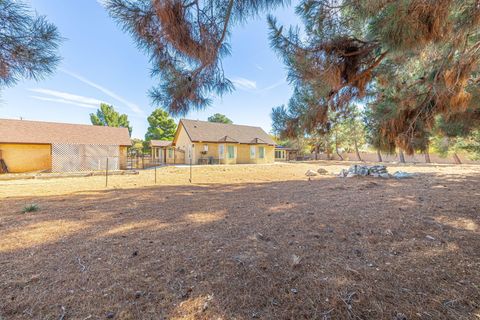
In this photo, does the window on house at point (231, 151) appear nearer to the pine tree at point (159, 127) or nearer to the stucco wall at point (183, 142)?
the stucco wall at point (183, 142)

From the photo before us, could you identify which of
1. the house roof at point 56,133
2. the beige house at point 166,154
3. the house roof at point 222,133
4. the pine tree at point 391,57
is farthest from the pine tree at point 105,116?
the pine tree at point 391,57

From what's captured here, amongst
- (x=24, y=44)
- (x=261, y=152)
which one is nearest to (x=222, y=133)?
(x=261, y=152)

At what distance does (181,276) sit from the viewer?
6.05ft

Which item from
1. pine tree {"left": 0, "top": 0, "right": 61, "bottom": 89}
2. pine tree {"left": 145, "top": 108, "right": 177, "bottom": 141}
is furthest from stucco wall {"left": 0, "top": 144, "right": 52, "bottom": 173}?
pine tree {"left": 145, "top": 108, "right": 177, "bottom": 141}

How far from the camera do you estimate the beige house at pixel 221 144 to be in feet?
62.3

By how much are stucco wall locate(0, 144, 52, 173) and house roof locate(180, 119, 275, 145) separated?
1007 centimetres

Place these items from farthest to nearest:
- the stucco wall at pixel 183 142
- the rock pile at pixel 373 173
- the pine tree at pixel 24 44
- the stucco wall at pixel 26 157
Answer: the stucco wall at pixel 183 142 → the stucco wall at pixel 26 157 → the rock pile at pixel 373 173 → the pine tree at pixel 24 44

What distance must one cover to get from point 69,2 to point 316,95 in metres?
4.49

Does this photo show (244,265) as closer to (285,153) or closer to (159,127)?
(285,153)

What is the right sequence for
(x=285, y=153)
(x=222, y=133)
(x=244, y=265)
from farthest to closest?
(x=285, y=153) → (x=222, y=133) → (x=244, y=265)

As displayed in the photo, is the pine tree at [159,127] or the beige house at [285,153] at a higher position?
the pine tree at [159,127]

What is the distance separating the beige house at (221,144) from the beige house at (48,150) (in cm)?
624

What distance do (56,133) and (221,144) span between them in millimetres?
12618

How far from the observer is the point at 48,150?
44.1 ft
